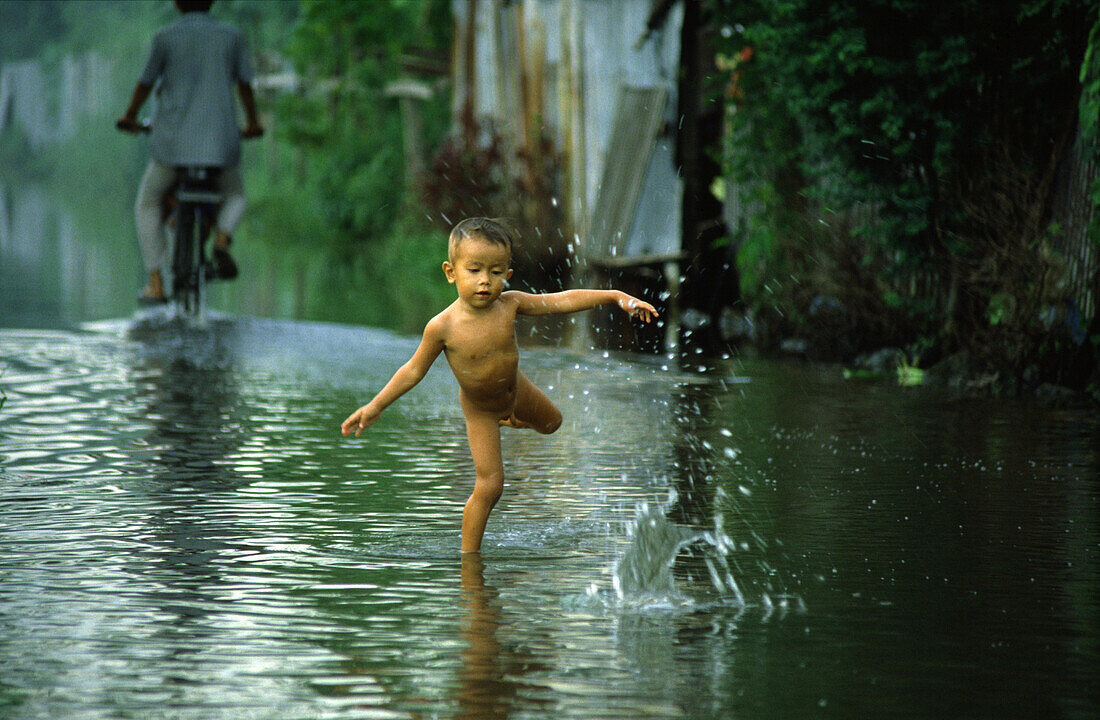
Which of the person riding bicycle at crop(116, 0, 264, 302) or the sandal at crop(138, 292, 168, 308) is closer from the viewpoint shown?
the person riding bicycle at crop(116, 0, 264, 302)

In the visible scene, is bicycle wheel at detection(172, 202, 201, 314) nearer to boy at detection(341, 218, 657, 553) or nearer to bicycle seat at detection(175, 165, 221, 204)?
bicycle seat at detection(175, 165, 221, 204)

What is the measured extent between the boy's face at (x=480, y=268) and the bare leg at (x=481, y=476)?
0.44 metres

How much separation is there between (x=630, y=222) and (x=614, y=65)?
207 centimetres

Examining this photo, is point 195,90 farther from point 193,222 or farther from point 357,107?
point 357,107

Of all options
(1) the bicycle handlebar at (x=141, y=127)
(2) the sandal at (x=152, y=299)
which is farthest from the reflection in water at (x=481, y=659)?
(1) the bicycle handlebar at (x=141, y=127)

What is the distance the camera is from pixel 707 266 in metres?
17.0

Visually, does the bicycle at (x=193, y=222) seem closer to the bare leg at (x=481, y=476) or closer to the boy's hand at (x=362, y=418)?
the bare leg at (x=481, y=476)

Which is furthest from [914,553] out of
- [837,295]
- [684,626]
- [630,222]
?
[630,222]

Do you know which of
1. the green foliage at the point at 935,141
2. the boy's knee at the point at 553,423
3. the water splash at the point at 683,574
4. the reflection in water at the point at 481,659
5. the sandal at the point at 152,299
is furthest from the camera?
the sandal at the point at 152,299

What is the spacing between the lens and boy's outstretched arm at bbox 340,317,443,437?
553 cm

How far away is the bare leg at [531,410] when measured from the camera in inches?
239

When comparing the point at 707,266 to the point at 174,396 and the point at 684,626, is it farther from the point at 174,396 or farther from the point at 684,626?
the point at 684,626

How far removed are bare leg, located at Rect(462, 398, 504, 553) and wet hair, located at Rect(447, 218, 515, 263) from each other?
23.9 inches

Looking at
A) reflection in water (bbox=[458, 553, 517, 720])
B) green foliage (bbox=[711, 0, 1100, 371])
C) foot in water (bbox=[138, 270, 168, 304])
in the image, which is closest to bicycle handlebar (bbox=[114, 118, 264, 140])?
foot in water (bbox=[138, 270, 168, 304])
